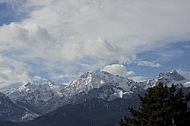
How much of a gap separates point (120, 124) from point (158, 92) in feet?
31.0

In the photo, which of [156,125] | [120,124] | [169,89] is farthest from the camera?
[120,124]

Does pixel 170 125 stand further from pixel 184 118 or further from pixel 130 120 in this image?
pixel 130 120

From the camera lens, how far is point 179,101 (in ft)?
192

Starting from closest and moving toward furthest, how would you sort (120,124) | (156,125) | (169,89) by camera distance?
(156,125), (169,89), (120,124)

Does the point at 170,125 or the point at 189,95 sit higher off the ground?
the point at 189,95

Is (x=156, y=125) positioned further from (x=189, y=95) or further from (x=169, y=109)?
(x=189, y=95)

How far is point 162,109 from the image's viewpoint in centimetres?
5594

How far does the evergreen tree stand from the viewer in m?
55.9

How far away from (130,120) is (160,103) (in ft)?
22.5

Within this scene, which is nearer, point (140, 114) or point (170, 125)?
Answer: point (170, 125)

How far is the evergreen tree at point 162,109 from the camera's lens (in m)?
55.9

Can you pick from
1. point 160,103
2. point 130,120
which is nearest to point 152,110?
point 160,103

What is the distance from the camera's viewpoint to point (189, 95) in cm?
6091

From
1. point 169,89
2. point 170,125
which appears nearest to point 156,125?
point 170,125
